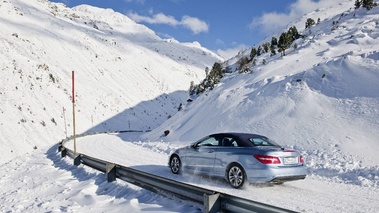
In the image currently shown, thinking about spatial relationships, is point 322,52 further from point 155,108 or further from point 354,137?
point 155,108

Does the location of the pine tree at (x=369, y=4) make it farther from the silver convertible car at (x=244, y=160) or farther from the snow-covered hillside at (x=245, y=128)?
the silver convertible car at (x=244, y=160)

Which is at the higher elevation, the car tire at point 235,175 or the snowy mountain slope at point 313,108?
the snowy mountain slope at point 313,108

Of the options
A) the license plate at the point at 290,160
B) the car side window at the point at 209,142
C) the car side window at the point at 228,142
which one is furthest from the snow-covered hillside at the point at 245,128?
the car side window at the point at 228,142

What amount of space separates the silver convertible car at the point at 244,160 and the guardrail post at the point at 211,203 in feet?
7.72

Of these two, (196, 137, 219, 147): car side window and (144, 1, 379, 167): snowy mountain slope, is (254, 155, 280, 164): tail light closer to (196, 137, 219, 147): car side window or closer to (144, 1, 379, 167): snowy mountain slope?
(196, 137, 219, 147): car side window

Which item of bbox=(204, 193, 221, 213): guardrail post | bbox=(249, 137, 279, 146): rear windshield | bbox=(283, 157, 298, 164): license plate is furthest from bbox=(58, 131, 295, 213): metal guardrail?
bbox=(283, 157, 298, 164): license plate

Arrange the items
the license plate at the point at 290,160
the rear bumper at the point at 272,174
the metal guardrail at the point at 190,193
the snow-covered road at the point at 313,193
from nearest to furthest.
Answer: the metal guardrail at the point at 190,193 → the snow-covered road at the point at 313,193 → the rear bumper at the point at 272,174 → the license plate at the point at 290,160

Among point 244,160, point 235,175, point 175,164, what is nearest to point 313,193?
point 244,160

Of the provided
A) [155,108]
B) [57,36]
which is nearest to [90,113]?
[155,108]

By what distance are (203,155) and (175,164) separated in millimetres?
1515

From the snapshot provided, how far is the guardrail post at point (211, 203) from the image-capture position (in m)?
5.77

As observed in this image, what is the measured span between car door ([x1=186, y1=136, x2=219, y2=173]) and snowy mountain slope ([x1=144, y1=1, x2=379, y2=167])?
480 cm

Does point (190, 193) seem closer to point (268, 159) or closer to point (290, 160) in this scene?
point (268, 159)

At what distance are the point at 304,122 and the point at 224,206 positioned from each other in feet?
35.0
